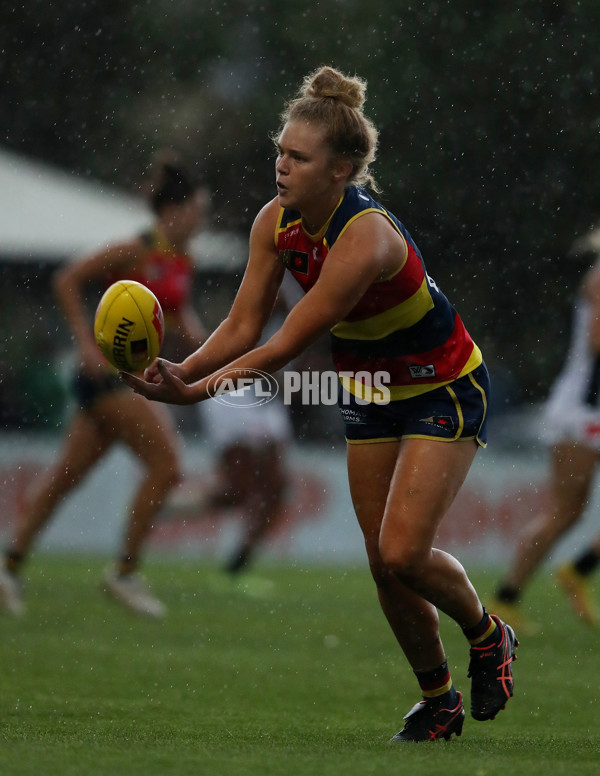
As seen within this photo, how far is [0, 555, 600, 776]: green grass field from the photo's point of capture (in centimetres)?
360

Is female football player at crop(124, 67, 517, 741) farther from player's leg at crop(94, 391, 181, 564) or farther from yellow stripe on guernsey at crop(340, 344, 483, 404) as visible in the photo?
player's leg at crop(94, 391, 181, 564)

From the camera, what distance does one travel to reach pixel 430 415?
416cm

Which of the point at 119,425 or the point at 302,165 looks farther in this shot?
the point at 119,425

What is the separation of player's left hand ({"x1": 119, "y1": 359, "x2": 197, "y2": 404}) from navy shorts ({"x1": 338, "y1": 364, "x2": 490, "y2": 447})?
702mm

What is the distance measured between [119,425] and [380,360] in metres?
3.11

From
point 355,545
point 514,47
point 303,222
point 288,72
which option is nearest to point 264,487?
point 355,545

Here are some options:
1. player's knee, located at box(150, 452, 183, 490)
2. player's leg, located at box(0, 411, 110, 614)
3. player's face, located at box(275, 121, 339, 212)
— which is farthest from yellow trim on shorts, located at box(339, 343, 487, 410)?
player's leg, located at box(0, 411, 110, 614)

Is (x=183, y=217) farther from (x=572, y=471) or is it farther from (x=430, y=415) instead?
(x=430, y=415)

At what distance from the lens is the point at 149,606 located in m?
6.91

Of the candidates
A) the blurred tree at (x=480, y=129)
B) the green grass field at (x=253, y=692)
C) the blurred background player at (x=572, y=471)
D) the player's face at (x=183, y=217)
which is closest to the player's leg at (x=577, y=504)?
the blurred background player at (x=572, y=471)

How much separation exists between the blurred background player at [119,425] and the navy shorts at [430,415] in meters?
2.89

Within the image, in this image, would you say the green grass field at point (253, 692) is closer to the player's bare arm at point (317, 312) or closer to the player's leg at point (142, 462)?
the player's leg at point (142, 462)

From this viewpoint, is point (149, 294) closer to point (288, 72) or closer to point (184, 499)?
point (184, 499)

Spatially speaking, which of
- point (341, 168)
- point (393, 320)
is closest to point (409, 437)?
point (393, 320)
